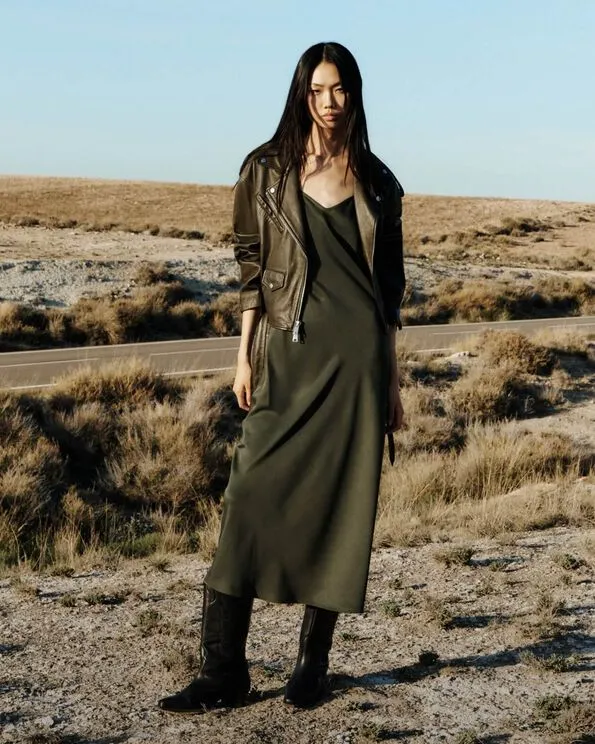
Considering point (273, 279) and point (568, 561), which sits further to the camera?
point (568, 561)

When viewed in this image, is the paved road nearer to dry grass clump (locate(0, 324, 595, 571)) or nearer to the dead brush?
dry grass clump (locate(0, 324, 595, 571))

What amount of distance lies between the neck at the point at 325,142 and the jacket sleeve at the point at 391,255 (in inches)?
8.3

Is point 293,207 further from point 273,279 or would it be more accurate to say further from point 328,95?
point 328,95

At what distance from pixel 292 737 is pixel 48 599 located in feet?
7.06

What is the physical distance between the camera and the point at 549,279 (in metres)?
31.4

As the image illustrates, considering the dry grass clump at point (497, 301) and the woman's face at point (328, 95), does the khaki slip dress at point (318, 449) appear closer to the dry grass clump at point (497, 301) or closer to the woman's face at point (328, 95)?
the woman's face at point (328, 95)

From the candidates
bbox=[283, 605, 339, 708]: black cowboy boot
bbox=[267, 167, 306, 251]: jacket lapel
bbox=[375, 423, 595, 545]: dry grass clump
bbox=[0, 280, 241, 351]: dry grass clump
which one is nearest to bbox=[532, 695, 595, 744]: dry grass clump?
bbox=[283, 605, 339, 708]: black cowboy boot

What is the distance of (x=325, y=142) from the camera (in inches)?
150

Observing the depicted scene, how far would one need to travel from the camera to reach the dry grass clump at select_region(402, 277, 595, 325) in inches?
1020

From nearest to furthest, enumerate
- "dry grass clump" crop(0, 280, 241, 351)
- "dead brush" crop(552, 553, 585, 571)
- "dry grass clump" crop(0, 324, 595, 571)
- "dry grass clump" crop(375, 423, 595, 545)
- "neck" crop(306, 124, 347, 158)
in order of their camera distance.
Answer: "neck" crop(306, 124, 347, 158)
"dead brush" crop(552, 553, 585, 571)
"dry grass clump" crop(375, 423, 595, 545)
"dry grass clump" crop(0, 324, 595, 571)
"dry grass clump" crop(0, 280, 241, 351)

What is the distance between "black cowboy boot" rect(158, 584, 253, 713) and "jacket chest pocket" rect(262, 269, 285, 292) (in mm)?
1079

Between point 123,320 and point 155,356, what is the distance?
4192 millimetres

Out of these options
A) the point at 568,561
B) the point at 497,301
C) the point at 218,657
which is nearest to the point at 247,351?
the point at 218,657

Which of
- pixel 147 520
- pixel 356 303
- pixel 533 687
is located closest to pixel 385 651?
pixel 533 687
